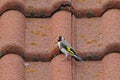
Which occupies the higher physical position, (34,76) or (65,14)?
(65,14)

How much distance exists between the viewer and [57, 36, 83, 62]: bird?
152 inches

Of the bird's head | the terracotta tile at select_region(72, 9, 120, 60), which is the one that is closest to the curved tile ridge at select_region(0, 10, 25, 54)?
the bird's head

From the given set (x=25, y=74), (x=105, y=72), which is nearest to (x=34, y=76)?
(x=25, y=74)

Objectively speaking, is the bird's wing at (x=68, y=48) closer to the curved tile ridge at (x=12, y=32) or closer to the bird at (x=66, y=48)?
the bird at (x=66, y=48)

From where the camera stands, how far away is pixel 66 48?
3.89 meters

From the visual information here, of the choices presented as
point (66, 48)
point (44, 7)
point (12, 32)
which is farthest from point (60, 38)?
point (44, 7)

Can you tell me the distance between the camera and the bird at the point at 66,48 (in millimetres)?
3850

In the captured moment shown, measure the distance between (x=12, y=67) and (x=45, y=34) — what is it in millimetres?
466

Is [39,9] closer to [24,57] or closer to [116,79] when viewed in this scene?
[24,57]

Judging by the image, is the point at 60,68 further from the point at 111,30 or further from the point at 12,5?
the point at 12,5

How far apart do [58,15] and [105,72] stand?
70cm

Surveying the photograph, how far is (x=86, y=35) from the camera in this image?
4094mm

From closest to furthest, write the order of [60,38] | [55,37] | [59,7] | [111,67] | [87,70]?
[111,67], [87,70], [60,38], [55,37], [59,7]

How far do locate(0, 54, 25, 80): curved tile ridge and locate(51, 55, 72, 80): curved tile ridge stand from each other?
200 mm
